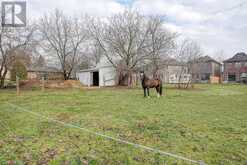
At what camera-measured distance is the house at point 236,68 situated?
37.8 m

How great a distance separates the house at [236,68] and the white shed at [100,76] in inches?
1108

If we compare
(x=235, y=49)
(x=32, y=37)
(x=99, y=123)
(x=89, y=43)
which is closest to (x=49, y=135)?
(x=99, y=123)

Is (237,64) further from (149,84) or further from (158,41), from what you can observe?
(149,84)

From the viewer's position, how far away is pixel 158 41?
64.8 ft

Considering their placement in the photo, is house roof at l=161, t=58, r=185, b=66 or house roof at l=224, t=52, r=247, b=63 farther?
house roof at l=224, t=52, r=247, b=63

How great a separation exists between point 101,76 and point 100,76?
0.40ft

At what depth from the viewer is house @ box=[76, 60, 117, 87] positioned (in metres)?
22.7

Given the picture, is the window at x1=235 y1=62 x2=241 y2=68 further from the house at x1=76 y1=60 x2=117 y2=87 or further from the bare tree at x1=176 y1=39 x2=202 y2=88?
the house at x1=76 y1=60 x2=117 y2=87

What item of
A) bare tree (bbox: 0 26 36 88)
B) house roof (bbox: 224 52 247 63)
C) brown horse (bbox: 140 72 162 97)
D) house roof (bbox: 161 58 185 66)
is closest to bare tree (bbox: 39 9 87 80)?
bare tree (bbox: 0 26 36 88)

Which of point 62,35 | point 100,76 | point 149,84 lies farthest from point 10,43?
point 149,84

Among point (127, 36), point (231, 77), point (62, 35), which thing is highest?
point (62, 35)

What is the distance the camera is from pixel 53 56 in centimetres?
2361

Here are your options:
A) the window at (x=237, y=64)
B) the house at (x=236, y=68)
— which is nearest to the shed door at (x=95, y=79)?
the house at (x=236, y=68)

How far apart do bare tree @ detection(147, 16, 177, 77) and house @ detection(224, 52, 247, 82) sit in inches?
992
